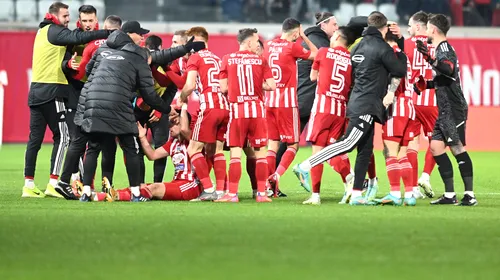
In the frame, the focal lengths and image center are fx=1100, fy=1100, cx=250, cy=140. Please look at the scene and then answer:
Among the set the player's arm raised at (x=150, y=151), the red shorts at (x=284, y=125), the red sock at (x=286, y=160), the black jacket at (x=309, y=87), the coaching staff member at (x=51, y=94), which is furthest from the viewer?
the black jacket at (x=309, y=87)

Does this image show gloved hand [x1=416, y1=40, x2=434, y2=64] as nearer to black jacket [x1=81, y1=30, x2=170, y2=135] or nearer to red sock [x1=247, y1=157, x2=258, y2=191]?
red sock [x1=247, y1=157, x2=258, y2=191]

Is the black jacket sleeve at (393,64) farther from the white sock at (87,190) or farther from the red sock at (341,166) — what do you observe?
the white sock at (87,190)

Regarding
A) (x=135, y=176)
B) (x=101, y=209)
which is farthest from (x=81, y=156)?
(x=101, y=209)

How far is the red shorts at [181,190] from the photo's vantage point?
41.9ft

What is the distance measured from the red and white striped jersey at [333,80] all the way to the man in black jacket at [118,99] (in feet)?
5.91

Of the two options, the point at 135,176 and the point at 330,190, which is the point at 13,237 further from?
the point at 330,190

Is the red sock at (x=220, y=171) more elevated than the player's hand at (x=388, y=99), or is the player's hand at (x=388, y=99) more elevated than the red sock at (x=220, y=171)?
the player's hand at (x=388, y=99)

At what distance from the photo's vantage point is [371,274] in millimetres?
6949

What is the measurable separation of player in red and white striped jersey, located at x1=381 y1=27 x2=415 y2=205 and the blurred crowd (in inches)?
645

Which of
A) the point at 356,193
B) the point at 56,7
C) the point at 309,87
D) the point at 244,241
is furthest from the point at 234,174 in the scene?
the point at 244,241

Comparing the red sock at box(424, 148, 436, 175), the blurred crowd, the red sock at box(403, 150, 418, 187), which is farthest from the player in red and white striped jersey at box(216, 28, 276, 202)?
the blurred crowd

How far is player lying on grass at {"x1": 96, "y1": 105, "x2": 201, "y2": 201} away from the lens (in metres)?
12.6

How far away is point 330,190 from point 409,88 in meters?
2.98

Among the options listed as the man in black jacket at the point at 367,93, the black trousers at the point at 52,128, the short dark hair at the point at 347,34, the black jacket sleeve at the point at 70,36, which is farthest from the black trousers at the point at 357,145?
the black trousers at the point at 52,128
